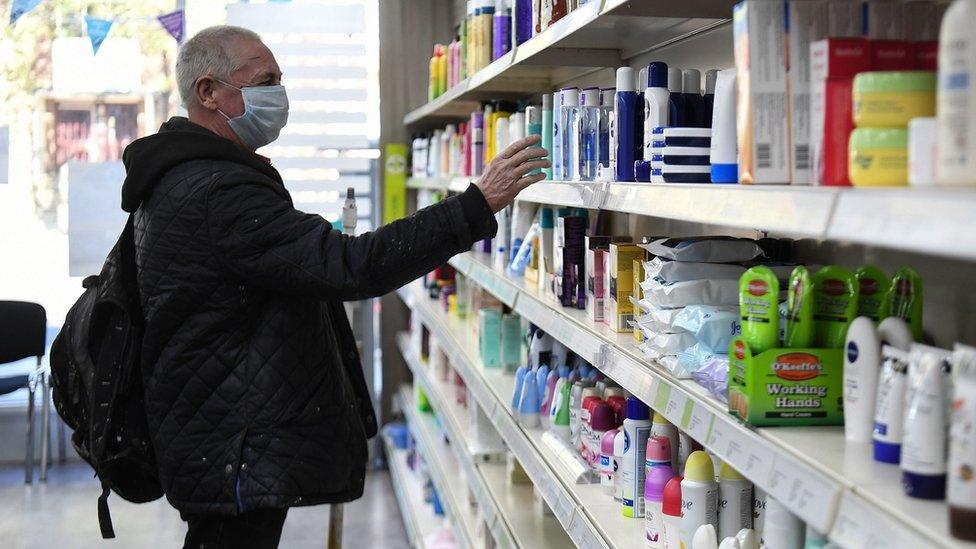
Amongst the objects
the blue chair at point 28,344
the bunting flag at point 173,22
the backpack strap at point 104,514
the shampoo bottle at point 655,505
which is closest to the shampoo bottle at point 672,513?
the shampoo bottle at point 655,505

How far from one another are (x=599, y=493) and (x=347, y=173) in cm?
457

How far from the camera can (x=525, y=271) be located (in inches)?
132

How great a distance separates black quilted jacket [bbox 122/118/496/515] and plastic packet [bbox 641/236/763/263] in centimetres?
42

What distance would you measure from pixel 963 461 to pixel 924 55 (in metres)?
0.52

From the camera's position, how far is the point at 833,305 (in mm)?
1441

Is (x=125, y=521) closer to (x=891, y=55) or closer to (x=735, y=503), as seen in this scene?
(x=735, y=503)

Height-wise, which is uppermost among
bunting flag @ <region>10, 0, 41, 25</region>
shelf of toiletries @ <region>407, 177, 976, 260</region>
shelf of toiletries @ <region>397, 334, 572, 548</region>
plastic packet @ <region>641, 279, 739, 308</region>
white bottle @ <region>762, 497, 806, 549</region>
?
bunting flag @ <region>10, 0, 41, 25</region>

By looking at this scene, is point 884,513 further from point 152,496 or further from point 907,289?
point 152,496

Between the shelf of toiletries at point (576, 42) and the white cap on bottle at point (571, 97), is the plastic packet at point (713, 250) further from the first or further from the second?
the white cap on bottle at point (571, 97)

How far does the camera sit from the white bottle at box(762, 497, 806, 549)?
1.48 meters

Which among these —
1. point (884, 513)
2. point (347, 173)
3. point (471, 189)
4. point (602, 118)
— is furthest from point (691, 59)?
point (347, 173)

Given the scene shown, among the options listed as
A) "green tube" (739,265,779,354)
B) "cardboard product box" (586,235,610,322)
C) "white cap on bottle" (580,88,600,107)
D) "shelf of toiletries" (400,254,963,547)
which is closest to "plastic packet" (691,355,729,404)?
"shelf of toiletries" (400,254,963,547)

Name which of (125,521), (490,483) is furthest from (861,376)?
(125,521)

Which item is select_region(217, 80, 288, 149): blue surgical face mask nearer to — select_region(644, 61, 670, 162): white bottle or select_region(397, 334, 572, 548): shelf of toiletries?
select_region(644, 61, 670, 162): white bottle
